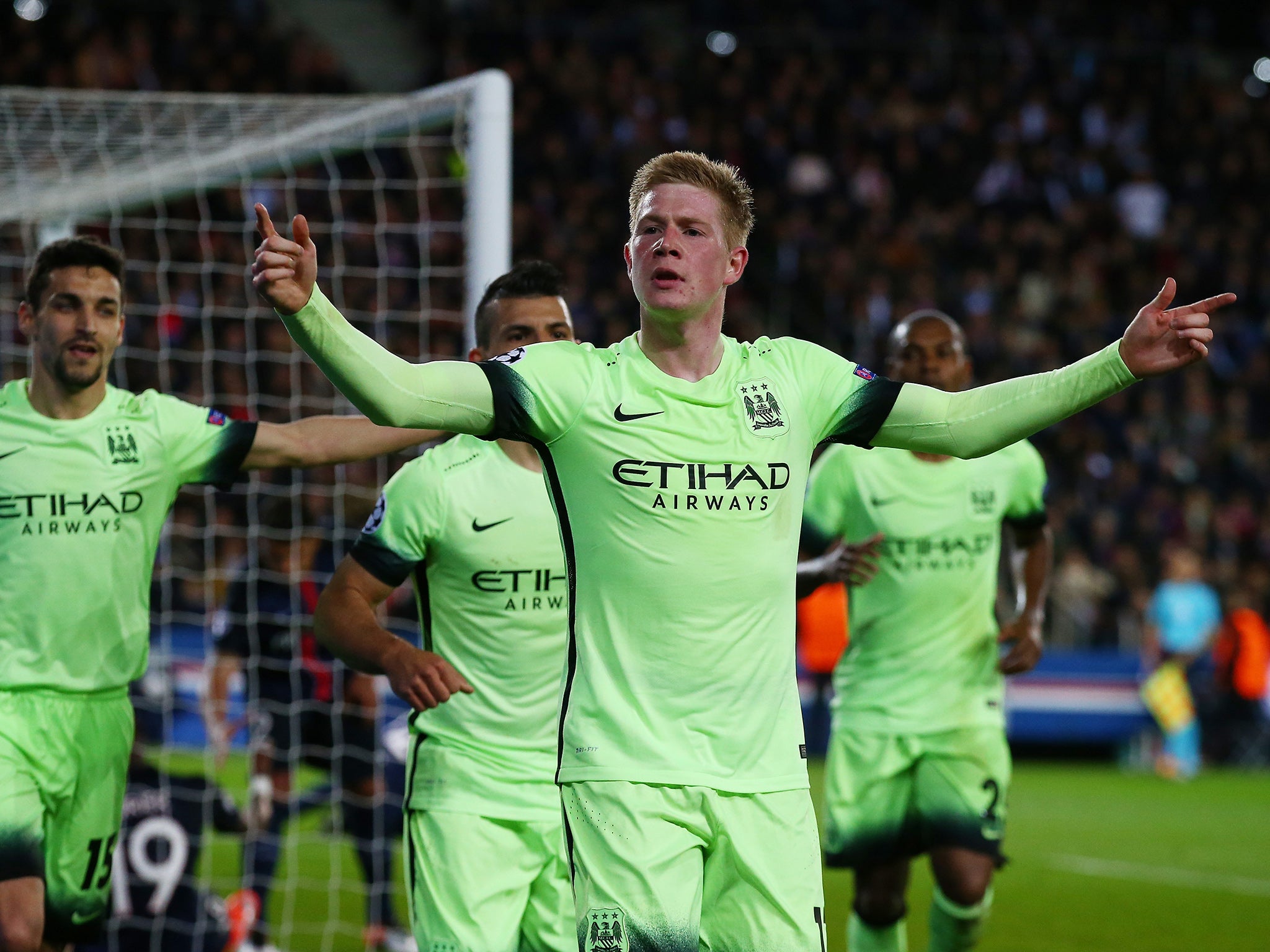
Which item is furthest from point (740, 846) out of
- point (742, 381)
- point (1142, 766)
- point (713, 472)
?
point (1142, 766)

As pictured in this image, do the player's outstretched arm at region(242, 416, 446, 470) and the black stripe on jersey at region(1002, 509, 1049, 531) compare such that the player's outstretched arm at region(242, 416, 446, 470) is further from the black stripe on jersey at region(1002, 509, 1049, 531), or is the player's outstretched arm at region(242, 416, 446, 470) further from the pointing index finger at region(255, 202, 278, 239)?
the black stripe on jersey at region(1002, 509, 1049, 531)

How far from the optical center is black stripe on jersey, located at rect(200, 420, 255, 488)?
17.3 feet

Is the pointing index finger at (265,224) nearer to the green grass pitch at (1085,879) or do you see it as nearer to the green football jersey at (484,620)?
the green football jersey at (484,620)

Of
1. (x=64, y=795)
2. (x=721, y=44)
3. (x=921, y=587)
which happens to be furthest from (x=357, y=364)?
(x=721, y=44)

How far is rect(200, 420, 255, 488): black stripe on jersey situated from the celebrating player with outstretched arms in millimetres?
1816

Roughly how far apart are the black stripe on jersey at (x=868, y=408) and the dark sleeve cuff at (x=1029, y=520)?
9.67 ft

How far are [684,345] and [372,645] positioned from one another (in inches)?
51.6

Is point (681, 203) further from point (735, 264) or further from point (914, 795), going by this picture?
point (914, 795)

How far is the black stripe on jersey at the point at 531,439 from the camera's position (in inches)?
142

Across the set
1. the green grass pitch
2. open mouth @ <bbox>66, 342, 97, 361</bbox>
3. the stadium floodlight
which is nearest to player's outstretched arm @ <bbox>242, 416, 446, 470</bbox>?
open mouth @ <bbox>66, 342, 97, 361</bbox>

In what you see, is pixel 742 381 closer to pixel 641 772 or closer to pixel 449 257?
pixel 641 772

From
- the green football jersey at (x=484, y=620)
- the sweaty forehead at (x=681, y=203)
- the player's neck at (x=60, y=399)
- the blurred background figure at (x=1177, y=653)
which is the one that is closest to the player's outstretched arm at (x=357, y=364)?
the sweaty forehead at (x=681, y=203)

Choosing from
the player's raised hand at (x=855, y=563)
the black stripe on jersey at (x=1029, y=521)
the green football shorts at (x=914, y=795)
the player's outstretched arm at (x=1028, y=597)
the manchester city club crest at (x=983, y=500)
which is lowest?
the green football shorts at (x=914, y=795)

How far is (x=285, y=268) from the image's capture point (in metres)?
3.24
